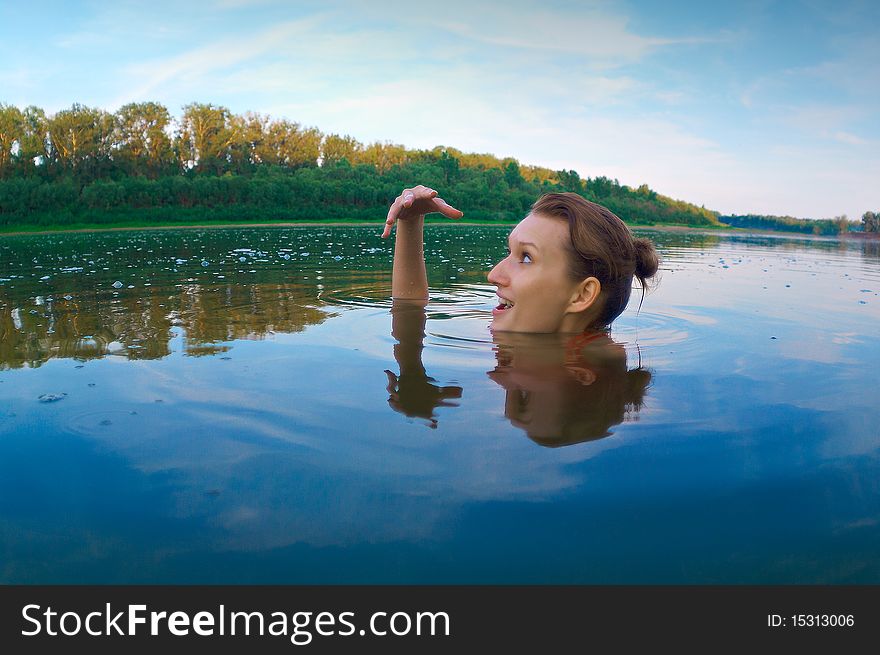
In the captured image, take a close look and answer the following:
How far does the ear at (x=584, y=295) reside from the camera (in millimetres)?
4336

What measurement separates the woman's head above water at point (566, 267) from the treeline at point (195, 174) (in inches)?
1700

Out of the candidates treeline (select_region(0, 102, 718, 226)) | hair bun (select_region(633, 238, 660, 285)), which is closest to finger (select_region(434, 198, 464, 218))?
hair bun (select_region(633, 238, 660, 285))

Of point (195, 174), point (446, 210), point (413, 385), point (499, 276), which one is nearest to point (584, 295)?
point (499, 276)

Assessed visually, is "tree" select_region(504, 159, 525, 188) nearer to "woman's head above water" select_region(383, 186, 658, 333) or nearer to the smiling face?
"woman's head above water" select_region(383, 186, 658, 333)

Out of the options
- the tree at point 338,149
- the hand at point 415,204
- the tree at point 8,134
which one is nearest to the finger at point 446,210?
the hand at point 415,204

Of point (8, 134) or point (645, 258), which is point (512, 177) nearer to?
point (8, 134)

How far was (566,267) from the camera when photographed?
14.0 feet

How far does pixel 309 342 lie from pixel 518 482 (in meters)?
2.51

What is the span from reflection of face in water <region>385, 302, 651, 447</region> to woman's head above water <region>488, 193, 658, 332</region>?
0.72ft

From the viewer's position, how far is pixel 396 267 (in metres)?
6.48

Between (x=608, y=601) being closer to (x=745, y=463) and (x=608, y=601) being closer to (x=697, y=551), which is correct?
(x=697, y=551)

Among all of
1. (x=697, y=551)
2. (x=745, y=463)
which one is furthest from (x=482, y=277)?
(x=697, y=551)

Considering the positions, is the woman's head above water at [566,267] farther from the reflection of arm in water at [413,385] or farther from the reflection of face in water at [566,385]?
the reflection of arm in water at [413,385]

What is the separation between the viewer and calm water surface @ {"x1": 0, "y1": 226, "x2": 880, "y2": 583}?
1668 millimetres
